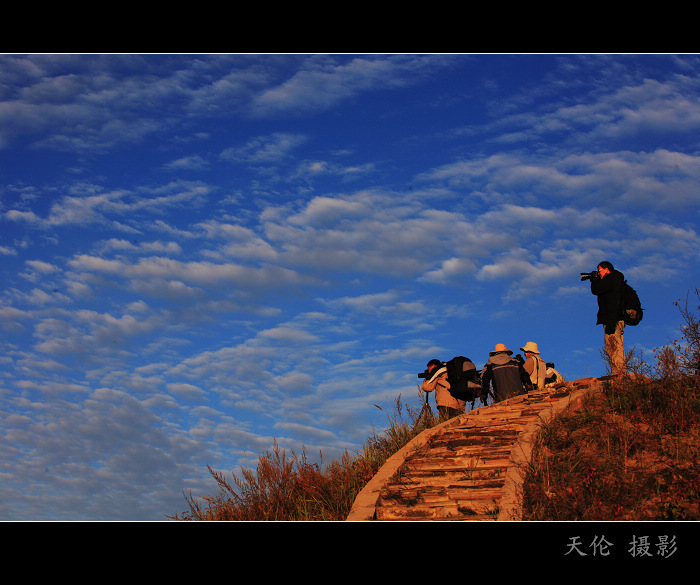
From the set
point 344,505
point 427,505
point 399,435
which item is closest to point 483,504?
point 427,505

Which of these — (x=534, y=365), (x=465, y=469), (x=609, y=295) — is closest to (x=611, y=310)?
(x=609, y=295)

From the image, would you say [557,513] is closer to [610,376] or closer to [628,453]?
[628,453]

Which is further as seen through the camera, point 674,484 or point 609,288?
point 609,288

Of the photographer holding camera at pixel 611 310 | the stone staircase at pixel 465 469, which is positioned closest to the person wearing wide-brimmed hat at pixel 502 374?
the stone staircase at pixel 465 469

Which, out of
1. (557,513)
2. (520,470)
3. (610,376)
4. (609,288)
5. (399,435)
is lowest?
(557,513)

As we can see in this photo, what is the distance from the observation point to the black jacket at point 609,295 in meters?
13.6

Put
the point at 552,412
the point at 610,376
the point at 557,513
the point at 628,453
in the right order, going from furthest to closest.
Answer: the point at 610,376
the point at 552,412
the point at 628,453
the point at 557,513

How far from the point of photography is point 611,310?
1360cm

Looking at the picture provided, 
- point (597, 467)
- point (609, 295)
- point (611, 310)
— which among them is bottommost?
point (597, 467)

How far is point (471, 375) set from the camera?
13.6m

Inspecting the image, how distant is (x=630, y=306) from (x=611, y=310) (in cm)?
44

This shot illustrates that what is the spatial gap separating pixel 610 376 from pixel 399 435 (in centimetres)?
464

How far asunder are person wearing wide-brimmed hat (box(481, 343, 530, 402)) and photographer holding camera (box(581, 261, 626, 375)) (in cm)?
193

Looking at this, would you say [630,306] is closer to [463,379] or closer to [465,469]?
[463,379]
